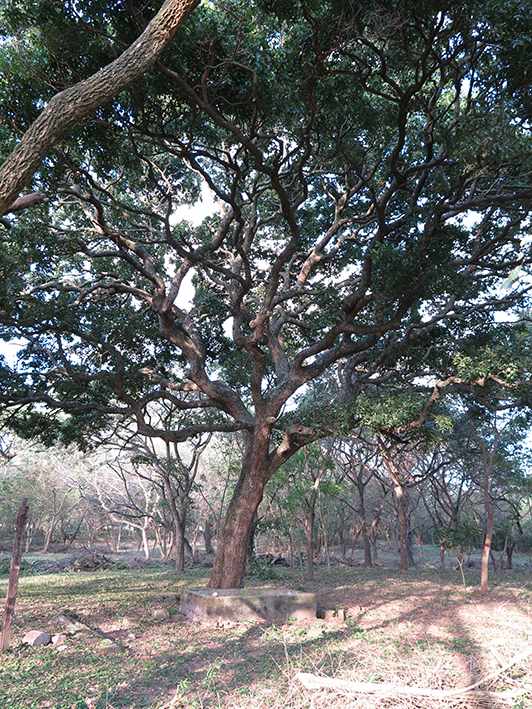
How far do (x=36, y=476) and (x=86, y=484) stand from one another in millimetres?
3627

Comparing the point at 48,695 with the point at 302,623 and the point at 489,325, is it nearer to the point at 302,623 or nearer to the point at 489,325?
the point at 302,623

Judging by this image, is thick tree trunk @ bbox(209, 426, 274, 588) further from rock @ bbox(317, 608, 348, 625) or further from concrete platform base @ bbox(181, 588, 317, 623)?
rock @ bbox(317, 608, 348, 625)

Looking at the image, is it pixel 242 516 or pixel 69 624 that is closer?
pixel 69 624

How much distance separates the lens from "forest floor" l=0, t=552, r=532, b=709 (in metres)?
4.62

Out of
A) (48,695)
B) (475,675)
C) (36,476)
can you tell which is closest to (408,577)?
(475,675)

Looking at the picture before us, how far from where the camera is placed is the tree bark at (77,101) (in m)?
3.31

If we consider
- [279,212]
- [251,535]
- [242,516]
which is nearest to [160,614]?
[242,516]

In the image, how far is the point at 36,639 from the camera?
688cm

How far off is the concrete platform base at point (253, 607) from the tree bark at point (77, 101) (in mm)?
7229

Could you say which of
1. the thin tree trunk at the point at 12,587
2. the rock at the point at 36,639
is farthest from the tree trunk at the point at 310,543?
the thin tree trunk at the point at 12,587

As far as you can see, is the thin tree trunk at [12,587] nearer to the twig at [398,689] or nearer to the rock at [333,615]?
the rock at [333,615]

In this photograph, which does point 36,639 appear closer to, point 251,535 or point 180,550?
point 251,535

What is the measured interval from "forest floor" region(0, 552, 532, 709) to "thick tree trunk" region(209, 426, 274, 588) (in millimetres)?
1163

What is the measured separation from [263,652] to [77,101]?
21.1 ft
